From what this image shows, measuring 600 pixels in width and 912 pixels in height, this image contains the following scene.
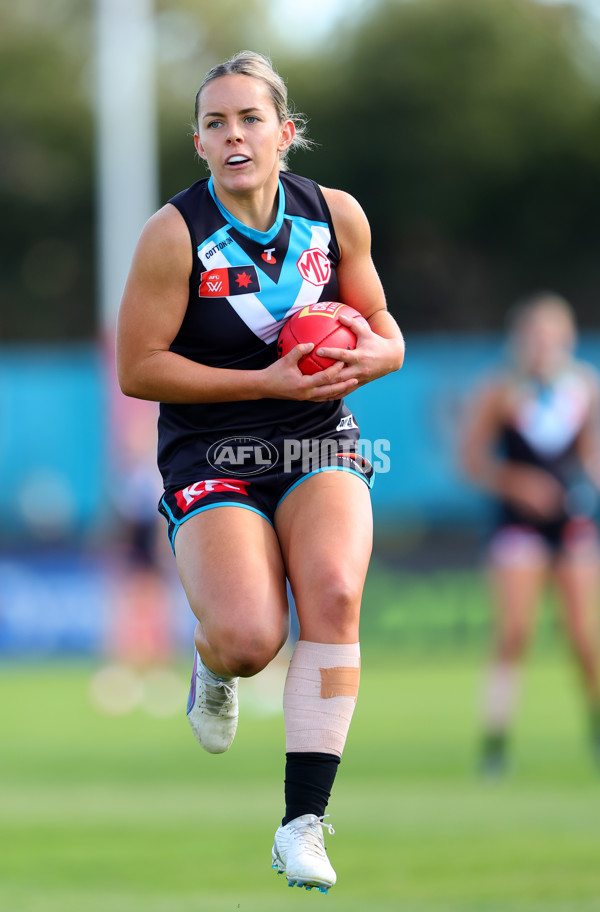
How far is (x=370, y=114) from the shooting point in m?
34.3

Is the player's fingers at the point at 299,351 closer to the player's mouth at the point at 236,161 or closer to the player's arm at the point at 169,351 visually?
the player's arm at the point at 169,351

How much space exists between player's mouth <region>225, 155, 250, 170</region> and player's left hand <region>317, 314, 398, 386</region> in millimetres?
618

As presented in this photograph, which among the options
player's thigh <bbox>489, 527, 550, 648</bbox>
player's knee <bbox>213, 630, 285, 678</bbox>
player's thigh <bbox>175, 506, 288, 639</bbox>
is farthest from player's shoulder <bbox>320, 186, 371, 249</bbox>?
player's thigh <bbox>489, 527, 550, 648</bbox>

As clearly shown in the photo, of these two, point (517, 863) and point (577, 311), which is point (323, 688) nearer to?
point (517, 863)

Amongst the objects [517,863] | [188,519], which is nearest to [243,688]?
[517,863]

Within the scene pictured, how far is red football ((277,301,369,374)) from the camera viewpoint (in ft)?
16.3

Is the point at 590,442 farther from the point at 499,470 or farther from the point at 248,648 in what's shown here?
the point at 248,648

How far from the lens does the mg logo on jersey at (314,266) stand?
516cm

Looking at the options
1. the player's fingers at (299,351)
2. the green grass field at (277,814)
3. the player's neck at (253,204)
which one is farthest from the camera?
the green grass field at (277,814)

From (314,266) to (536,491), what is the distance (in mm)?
6212

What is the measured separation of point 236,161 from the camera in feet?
16.5

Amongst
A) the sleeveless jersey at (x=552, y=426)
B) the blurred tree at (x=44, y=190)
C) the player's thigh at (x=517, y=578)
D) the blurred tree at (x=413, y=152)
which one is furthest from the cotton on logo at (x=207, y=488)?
the blurred tree at (x=44, y=190)

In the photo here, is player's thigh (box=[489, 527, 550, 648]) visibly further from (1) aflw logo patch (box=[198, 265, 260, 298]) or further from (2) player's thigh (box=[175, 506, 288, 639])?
(1) aflw logo patch (box=[198, 265, 260, 298])

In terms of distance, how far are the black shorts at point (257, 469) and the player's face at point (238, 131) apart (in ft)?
2.97
